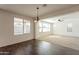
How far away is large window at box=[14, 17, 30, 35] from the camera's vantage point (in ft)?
18.6

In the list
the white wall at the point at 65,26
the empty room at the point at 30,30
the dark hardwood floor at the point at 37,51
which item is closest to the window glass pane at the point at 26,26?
the empty room at the point at 30,30

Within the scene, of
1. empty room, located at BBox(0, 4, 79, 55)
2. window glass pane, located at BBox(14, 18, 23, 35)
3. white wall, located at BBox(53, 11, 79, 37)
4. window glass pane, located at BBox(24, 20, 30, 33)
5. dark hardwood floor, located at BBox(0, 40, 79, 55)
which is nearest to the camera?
dark hardwood floor, located at BBox(0, 40, 79, 55)

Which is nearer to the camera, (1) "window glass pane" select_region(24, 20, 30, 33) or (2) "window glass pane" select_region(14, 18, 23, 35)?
(2) "window glass pane" select_region(14, 18, 23, 35)

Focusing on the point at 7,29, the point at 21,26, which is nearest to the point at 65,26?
the point at 21,26

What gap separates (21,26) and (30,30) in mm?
1141

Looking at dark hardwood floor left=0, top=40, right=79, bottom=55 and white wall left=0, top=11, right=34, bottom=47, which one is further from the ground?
white wall left=0, top=11, right=34, bottom=47

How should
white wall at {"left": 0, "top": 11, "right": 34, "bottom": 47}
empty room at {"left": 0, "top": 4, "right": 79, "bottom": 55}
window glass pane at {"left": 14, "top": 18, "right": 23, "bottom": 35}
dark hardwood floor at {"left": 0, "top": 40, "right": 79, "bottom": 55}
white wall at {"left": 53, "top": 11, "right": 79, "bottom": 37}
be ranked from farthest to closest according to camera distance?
white wall at {"left": 53, "top": 11, "right": 79, "bottom": 37} < window glass pane at {"left": 14, "top": 18, "right": 23, "bottom": 35} < white wall at {"left": 0, "top": 11, "right": 34, "bottom": 47} < empty room at {"left": 0, "top": 4, "right": 79, "bottom": 55} < dark hardwood floor at {"left": 0, "top": 40, "right": 79, "bottom": 55}

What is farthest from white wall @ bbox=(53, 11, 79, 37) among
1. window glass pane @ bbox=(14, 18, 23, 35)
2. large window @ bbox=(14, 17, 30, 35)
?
window glass pane @ bbox=(14, 18, 23, 35)

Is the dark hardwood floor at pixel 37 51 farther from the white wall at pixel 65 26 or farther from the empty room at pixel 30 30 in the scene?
the white wall at pixel 65 26

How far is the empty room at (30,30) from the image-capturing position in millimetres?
3659

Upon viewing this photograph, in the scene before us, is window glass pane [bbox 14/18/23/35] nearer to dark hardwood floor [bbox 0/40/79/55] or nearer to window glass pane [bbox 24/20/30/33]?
window glass pane [bbox 24/20/30/33]

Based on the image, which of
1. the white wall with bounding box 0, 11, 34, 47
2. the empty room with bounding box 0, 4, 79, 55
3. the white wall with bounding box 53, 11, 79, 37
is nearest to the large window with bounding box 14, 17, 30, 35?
the empty room with bounding box 0, 4, 79, 55

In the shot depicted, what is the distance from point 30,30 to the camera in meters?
7.16
